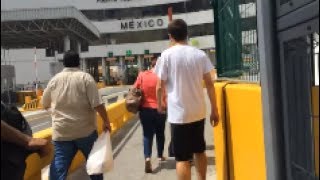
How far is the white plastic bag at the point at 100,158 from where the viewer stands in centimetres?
533

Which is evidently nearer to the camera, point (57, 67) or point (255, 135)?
point (255, 135)

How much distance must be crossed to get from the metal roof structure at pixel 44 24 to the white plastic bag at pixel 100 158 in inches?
1199

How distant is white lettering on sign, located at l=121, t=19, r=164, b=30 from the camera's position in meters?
71.6

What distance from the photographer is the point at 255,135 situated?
4.05 meters

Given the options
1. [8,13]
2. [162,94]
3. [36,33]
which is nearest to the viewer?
[162,94]

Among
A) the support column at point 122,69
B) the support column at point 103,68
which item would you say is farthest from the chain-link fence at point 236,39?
the support column at point 103,68

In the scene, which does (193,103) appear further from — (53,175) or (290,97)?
(290,97)

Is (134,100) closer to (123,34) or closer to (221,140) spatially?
(221,140)

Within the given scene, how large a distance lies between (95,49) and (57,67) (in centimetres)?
3488

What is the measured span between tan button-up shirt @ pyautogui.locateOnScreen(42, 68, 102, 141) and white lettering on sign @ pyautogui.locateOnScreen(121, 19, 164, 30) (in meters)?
66.4

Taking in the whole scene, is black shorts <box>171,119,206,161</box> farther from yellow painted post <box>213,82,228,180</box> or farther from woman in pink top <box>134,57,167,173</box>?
woman in pink top <box>134,57,167,173</box>

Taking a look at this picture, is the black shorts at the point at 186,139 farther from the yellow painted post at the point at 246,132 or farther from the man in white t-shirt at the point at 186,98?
the yellow painted post at the point at 246,132

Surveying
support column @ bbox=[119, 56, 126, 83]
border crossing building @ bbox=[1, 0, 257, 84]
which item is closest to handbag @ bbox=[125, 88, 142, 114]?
border crossing building @ bbox=[1, 0, 257, 84]

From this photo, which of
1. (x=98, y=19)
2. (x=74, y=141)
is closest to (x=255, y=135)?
(x=74, y=141)
